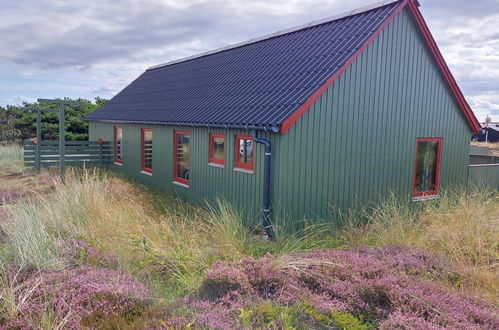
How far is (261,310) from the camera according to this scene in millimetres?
4129

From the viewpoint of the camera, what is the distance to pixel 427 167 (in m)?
10.8

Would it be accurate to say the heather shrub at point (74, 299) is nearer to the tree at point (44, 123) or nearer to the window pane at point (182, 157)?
the window pane at point (182, 157)

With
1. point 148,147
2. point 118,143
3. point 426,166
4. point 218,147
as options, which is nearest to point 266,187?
point 218,147

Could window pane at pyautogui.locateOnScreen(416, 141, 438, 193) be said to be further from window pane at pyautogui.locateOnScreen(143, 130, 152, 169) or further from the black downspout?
window pane at pyautogui.locateOnScreen(143, 130, 152, 169)

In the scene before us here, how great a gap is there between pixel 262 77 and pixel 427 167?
16.0 feet

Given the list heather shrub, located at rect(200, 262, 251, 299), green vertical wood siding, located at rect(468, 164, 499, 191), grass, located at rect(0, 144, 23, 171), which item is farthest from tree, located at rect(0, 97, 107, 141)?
heather shrub, located at rect(200, 262, 251, 299)

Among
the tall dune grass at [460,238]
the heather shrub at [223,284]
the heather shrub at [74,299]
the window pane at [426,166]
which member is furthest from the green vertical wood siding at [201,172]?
the window pane at [426,166]

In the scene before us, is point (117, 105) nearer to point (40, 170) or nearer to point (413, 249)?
point (40, 170)

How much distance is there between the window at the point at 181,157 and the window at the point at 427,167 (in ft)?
19.6

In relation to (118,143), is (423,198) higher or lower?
lower

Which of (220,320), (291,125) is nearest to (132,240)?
(220,320)

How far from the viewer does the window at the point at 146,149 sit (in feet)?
45.9

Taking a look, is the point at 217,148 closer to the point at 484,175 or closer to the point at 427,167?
the point at 427,167

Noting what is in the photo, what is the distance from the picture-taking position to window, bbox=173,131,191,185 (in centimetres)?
1148
